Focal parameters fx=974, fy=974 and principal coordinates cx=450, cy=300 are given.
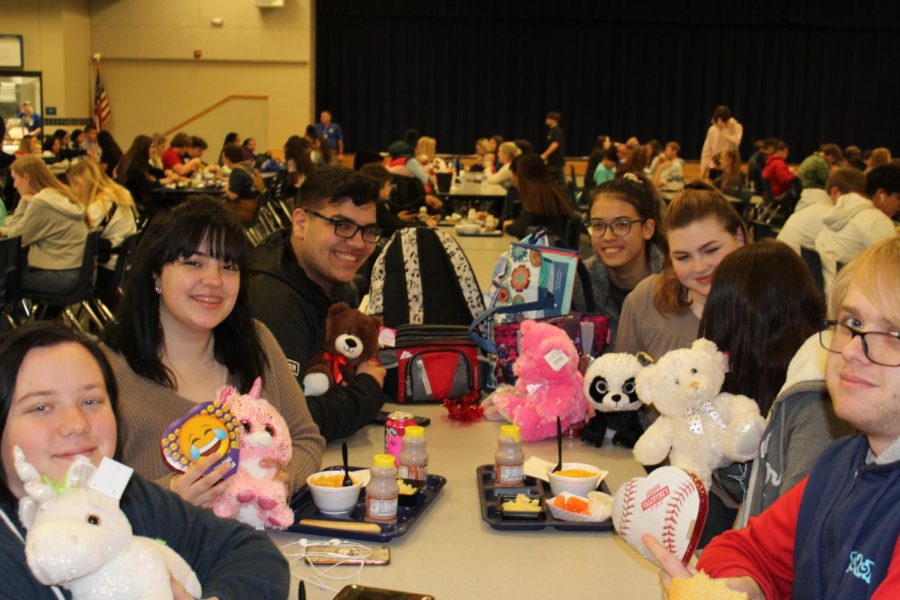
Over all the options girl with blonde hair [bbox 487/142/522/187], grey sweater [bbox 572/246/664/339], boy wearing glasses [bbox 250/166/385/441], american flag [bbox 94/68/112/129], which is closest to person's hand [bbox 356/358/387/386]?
boy wearing glasses [bbox 250/166/385/441]

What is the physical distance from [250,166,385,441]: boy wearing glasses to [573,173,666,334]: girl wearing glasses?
100cm

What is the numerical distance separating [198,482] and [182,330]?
482 mm

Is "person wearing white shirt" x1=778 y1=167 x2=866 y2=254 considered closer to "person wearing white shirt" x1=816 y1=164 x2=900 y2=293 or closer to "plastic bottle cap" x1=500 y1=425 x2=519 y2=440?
"person wearing white shirt" x1=816 y1=164 x2=900 y2=293

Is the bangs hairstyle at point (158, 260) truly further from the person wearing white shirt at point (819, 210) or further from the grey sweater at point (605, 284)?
the person wearing white shirt at point (819, 210)

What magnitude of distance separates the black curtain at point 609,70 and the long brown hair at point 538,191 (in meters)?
13.2

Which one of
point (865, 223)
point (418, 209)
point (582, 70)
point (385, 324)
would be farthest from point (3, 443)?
point (582, 70)

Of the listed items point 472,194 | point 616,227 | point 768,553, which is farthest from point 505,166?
point 768,553

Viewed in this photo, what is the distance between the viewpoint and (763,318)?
2.31 meters

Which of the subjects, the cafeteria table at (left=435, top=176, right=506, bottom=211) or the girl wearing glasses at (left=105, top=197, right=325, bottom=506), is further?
the cafeteria table at (left=435, top=176, right=506, bottom=211)

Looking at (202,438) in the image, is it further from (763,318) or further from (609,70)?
(609,70)

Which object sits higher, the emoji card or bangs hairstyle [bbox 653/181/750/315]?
bangs hairstyle [bbox 653/181/750/315]

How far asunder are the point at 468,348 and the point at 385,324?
658 millimetres

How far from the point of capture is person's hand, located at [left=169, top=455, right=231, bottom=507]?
191 cm

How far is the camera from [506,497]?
2.28 meters
